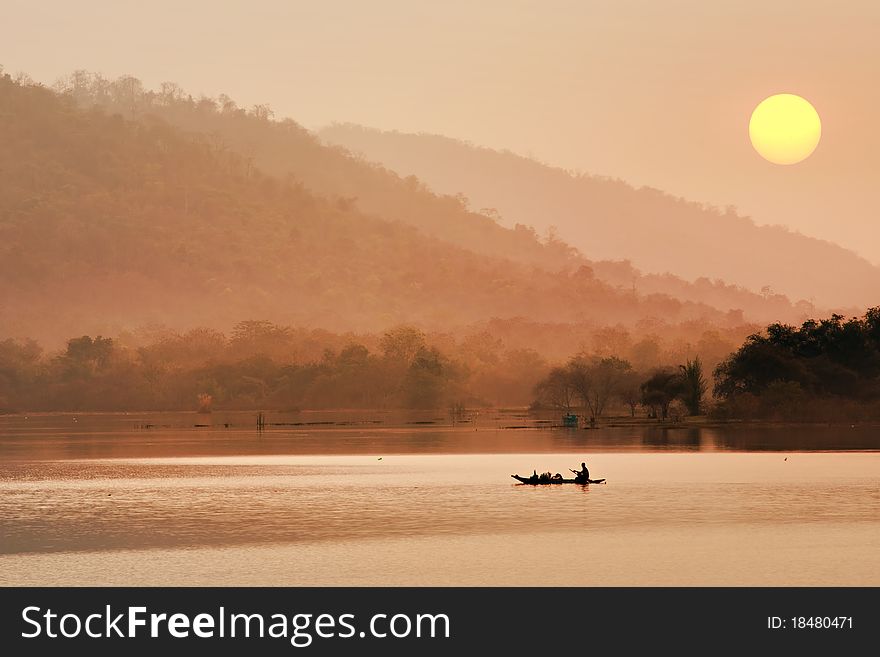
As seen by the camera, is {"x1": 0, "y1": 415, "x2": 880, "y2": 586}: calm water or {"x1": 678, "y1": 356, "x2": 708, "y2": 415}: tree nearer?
{"x1": 0, "y1": 415, "x2": 880, "y2": 586}: calm water

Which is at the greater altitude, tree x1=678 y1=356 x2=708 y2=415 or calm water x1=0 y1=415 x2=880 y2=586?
tree x1=678 y1=356 x2=708 y2=415

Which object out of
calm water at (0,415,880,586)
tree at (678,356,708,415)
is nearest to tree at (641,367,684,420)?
tree at (678,356,708,415)

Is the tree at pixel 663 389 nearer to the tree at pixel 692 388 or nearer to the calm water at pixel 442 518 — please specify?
the tree at pixel 692 388

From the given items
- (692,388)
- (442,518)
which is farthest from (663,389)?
(442,518)

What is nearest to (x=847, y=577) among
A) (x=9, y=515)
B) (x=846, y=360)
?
(x=9, y=515)

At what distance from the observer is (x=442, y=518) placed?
59500 mm

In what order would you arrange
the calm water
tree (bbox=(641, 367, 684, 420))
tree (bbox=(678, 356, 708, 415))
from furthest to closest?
tree (bbox=(641, 367, 684, 420)), tree (bbox=(678, 356, 708, 415)), the calm water

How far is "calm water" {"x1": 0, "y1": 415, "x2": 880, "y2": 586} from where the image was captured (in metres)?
43.1

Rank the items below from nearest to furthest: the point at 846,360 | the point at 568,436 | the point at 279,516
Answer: the point at 279,516, the point at 568,436, the point at 846,360

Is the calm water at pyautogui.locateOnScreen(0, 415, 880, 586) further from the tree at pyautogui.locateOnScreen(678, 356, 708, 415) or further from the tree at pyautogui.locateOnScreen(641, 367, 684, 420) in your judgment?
the tree at pyautogui.locateOnScreen(641, 367, 684, 420)
